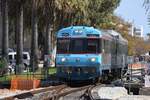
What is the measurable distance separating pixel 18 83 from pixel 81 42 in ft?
16.8

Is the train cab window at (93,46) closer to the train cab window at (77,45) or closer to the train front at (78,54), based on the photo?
the train front at (78,54)

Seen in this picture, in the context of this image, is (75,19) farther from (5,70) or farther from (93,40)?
(93,40)

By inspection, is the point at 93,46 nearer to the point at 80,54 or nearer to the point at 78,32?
the point at 80,54

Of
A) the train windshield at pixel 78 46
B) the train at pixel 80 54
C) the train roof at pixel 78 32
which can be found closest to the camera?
the train at pixel 80 54

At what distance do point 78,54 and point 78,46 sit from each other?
0.60 m

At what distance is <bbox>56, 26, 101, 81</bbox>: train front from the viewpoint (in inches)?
1419

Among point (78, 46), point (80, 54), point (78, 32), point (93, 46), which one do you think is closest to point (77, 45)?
point (78, 46)

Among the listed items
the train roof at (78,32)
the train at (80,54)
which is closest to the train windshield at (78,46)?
the train at (80,54)

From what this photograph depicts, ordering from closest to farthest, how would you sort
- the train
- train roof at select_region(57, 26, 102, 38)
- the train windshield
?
the train, the train windshield, train roof at select_region(57, 26, 102, 38)

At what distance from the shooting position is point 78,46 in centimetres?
3675

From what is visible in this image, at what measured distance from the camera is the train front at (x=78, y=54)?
36.0m

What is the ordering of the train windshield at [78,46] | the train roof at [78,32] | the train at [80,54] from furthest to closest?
the train roof at [78,32], the train windshield at [78,46], the train at [80,54]

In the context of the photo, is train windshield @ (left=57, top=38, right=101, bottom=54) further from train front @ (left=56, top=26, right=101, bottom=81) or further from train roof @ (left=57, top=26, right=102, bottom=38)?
train roof @ (left=57, top=26, right=102, bottom=38)

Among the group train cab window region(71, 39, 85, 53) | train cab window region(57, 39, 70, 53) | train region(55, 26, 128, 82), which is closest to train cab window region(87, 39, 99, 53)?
train region(55, 26, 128, 82)
